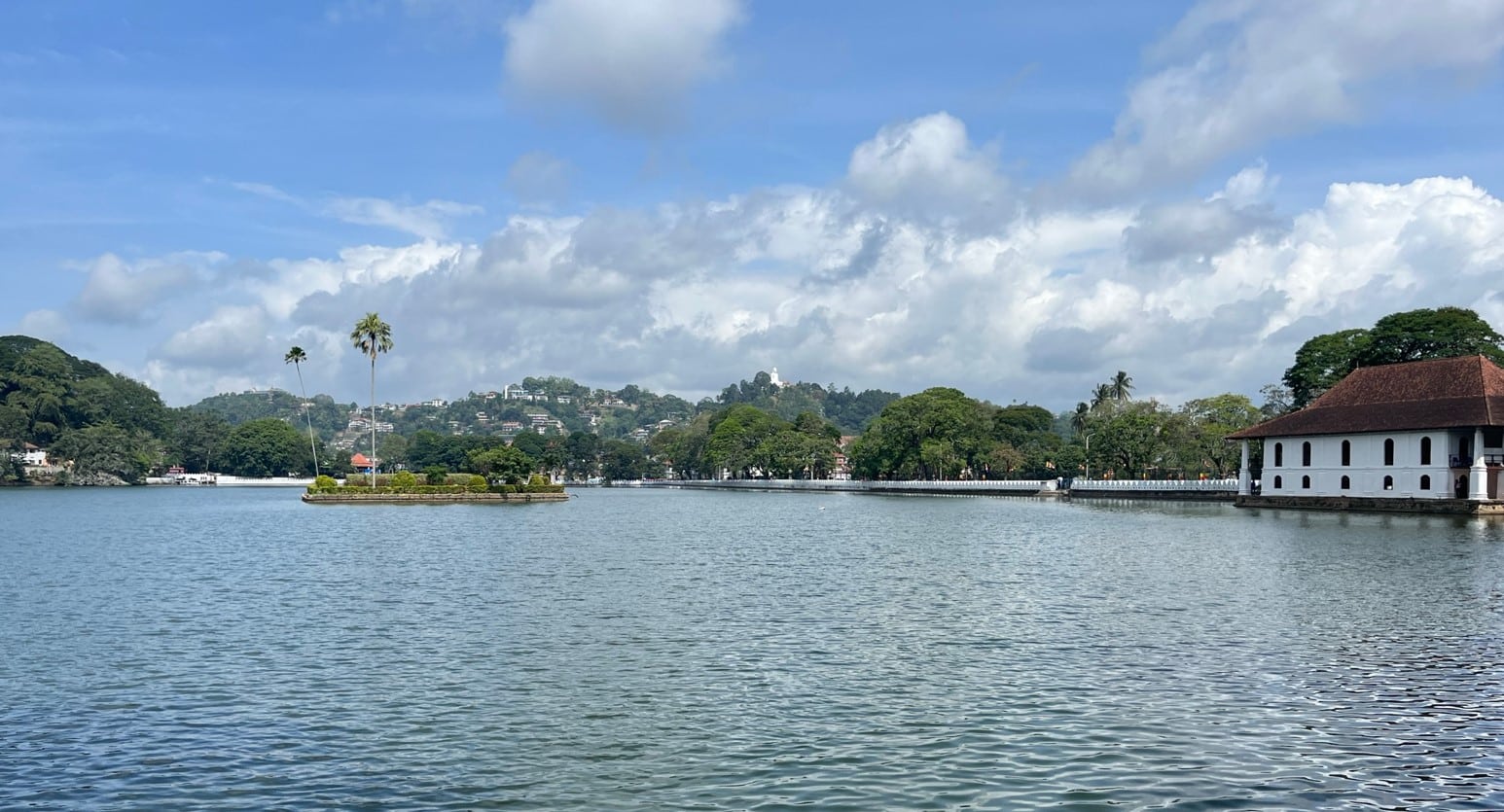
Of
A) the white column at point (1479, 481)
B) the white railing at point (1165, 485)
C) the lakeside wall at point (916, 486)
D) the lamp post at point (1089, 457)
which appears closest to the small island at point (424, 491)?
the lakeside wall at point (916, 486)

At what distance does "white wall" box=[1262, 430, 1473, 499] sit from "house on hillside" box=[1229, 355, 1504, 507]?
0.06 meters

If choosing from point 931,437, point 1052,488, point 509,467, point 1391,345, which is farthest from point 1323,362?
point 509,467

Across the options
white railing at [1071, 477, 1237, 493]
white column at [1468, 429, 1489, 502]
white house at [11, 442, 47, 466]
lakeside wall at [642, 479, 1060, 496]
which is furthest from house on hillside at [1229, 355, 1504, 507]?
white house at [11, 442, 47, 466]

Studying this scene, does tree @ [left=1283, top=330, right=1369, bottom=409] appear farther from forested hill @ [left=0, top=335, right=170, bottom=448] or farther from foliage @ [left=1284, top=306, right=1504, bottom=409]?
forested hill @ [left=0, top=335, right=170, bottom=448]

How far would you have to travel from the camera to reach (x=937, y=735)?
13805 mm

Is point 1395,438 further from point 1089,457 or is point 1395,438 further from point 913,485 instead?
point 913,485

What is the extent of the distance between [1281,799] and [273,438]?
663 ft

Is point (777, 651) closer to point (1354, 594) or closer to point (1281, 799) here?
point (1281, 799)

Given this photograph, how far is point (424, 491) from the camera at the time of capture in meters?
85.8

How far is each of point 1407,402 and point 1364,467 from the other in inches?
185

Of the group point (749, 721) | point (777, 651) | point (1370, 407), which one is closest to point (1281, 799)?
point (749, 721)

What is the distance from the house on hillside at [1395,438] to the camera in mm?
66062

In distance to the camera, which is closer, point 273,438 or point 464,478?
point 464,478

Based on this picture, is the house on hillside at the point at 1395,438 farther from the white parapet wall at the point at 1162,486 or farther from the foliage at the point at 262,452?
the foliage at the point at 262,452
